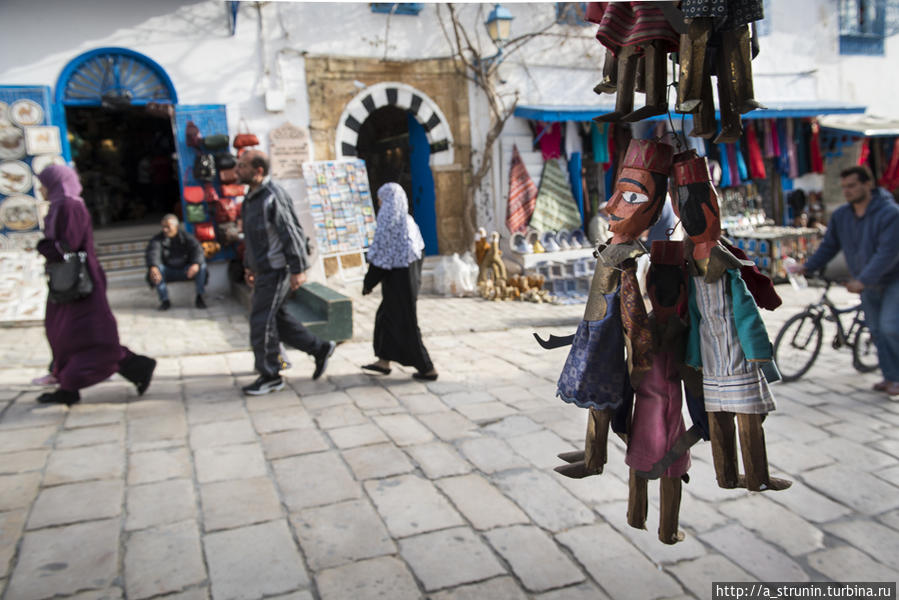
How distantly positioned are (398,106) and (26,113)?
4.98 meters

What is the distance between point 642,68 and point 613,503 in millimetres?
2135

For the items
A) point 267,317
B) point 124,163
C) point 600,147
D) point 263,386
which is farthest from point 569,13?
point 124,163

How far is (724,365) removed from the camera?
194cm

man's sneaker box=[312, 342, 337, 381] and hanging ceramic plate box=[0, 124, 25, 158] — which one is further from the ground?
hanging ceramic plate box=[0, 124, 25, 158]

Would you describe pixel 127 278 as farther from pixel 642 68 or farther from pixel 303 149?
pixel 642 68

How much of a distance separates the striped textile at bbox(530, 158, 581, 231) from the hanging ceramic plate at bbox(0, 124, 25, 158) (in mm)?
7122

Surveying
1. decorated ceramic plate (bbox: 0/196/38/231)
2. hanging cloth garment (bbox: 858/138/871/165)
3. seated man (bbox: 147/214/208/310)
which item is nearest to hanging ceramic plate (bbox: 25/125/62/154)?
decorated ceramic plate (bbox: 0/196/38/231)

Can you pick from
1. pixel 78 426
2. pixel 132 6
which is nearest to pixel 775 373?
pixel 78 426

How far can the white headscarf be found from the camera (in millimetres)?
5309

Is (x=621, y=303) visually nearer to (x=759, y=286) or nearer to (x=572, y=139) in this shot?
(x=759, y=286)

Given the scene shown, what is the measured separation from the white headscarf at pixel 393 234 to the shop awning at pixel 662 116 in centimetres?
478

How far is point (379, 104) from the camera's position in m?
10.2

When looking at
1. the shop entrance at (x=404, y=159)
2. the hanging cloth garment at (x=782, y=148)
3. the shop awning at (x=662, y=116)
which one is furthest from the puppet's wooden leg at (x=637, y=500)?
the hanging cloth garment at (x=782, y=148)

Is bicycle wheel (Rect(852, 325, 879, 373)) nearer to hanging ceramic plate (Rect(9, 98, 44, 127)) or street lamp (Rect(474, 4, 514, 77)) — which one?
street lamp (Rect(474, 4, 514, 77))
